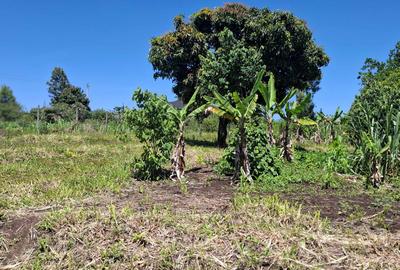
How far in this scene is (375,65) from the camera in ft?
104

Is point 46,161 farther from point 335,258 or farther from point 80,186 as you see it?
point 335,258

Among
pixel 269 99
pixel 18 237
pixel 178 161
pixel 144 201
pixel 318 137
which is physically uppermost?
pixel 269 99

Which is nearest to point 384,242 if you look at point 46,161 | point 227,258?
point 227,258

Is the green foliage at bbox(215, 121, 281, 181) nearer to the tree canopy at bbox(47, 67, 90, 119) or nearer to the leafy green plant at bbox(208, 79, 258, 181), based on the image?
the leafy green plant at bbox(208, 79, 258, 181)

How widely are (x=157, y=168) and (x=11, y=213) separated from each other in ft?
10.7

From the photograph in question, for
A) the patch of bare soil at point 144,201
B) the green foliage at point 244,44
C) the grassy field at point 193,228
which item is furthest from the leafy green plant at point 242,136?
the green foliage at point 244,44

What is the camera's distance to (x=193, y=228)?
4902mm

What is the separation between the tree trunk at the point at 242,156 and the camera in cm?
807

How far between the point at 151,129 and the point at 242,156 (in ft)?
5.92

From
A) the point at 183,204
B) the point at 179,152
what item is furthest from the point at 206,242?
the point at 179,152

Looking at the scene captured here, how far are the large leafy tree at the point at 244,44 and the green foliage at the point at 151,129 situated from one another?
23.8 ft

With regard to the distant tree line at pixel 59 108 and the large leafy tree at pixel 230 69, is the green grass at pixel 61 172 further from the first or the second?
the distant tree line at pixel 59 108

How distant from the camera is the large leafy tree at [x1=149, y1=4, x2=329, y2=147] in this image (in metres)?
15.5

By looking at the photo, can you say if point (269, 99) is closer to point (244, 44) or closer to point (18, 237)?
point (244, 44)
